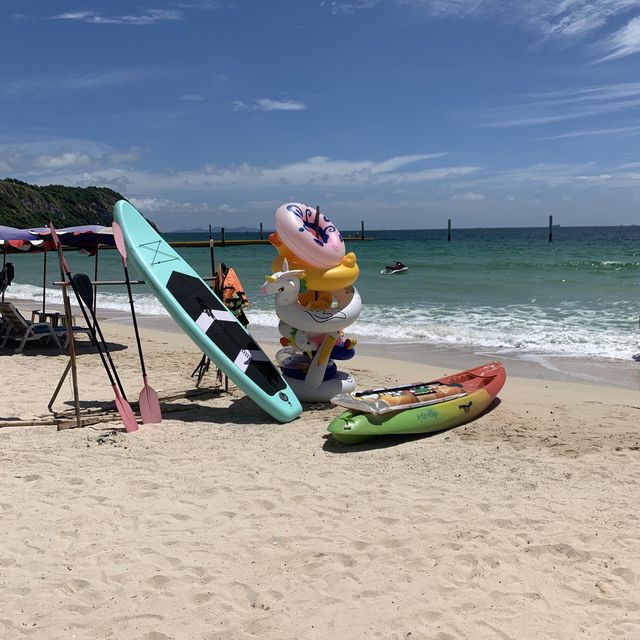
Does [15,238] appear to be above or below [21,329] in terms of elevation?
above

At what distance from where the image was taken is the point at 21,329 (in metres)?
10.5

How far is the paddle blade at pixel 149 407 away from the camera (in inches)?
245

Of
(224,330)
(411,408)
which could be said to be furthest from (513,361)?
(224,330)

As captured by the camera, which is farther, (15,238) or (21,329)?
(21,329)

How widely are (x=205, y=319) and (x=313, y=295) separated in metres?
1.19

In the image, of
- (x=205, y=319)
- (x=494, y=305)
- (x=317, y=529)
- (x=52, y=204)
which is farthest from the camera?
(x=52, y=204)

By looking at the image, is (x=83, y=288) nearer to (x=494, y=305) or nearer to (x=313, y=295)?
(x=313, y=295)

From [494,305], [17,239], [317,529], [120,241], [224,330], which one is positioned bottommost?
[317,529]

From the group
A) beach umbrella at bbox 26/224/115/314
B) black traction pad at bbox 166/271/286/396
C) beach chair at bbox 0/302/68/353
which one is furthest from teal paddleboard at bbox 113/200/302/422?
beach chair at bbox 0/302/68/353

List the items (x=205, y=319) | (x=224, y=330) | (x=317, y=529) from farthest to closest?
(x=224, y=330), (x=205, y=319), (x=317, y=529)

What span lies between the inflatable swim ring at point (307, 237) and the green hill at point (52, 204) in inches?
2268

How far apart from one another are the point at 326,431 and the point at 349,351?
Result: 1369 mm

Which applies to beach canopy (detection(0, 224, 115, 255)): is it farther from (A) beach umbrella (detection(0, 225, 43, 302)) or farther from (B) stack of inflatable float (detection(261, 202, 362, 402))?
(B) stack of inflatable float (detection(261, 202, 362, 402))

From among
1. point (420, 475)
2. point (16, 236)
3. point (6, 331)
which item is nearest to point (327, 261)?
point (420, 475)
